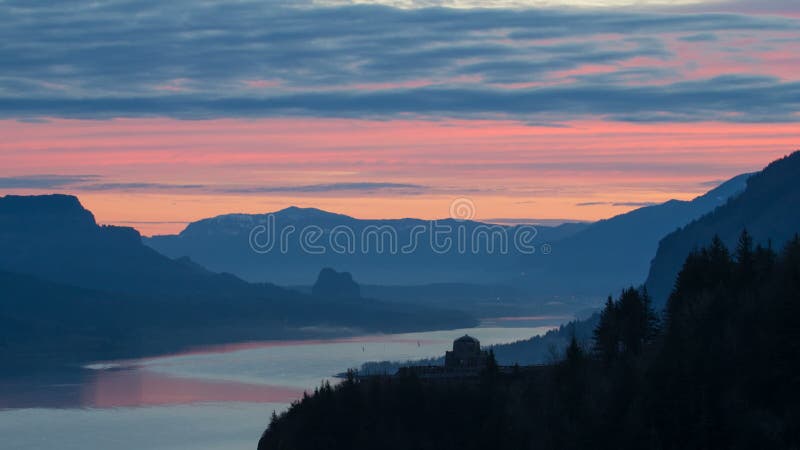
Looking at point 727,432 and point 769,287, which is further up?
point 769,287

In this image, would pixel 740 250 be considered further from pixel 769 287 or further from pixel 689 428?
pixel 689 428

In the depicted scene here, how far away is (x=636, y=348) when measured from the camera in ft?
329

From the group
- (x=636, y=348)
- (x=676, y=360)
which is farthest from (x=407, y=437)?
(x=676, y=360)

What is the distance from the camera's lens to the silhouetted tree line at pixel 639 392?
269 feet

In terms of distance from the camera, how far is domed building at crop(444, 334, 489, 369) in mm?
119312

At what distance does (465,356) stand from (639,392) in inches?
1442

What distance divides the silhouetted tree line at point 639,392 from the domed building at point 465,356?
13877 mm

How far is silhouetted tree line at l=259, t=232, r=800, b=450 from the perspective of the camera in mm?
82125

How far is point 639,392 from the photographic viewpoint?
86188mm

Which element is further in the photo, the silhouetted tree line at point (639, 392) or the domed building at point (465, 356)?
the domed building at point (465, 356)

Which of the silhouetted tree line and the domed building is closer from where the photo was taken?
the silhouetted tree line

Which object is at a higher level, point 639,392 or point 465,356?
point 465,356

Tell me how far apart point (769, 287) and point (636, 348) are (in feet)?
39.9

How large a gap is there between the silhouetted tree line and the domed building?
13877 millimetres
